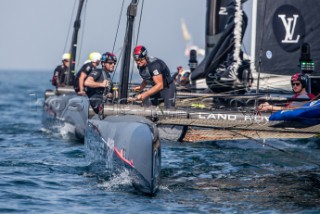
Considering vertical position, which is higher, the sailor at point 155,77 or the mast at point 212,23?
the mast at point 212,23

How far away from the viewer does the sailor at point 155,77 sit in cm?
1135

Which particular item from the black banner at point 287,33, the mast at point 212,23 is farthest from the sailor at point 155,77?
the mast at point 212,23

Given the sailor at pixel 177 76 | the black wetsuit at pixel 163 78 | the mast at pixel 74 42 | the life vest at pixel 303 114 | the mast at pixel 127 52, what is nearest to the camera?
the life vest at pixel 303 114

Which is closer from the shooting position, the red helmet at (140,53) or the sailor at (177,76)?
the red helmet at (140,53)

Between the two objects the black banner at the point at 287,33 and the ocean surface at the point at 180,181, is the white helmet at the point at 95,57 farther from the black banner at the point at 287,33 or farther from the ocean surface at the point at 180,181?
the black banner at the point at 287,33

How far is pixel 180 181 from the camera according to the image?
10172 millimetres

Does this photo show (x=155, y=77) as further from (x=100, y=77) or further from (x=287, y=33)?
(x=100, y=77)

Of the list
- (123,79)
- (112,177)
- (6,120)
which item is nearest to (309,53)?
(123,79)

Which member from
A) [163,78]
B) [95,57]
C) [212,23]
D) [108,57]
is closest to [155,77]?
[163,78]

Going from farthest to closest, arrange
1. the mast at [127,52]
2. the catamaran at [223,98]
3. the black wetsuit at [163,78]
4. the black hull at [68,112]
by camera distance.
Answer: the black hull at [68,112] < the black wetsuit at [163,78] < the mast at [127,52] < the catamaran at [223,98]

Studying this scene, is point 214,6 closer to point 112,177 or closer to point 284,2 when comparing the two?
point 284,2

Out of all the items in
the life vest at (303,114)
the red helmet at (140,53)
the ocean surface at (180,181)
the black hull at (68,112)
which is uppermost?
the red helmet at (140,53)

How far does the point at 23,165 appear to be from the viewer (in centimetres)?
1145

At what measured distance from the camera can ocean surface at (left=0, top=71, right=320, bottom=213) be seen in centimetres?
861
